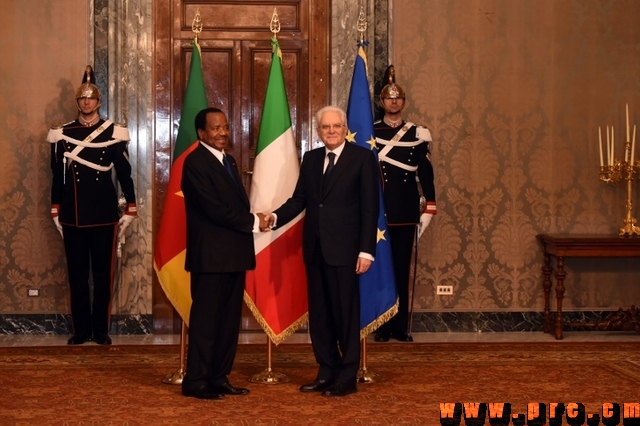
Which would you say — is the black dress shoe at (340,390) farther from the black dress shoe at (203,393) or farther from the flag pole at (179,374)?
the flag pole at (179,374)

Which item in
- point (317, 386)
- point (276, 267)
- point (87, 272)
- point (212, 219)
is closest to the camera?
point (212, 219)

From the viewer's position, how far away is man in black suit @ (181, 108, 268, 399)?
17.0ft

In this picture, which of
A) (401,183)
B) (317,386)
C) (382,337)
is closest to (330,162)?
(317,386)

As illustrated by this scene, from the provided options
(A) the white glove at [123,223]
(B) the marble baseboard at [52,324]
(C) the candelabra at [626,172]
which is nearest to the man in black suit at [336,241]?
(A) the white glove at [123,223]

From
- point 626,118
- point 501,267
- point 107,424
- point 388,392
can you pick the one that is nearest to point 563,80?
point 626,118

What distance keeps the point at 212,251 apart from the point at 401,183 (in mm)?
2325

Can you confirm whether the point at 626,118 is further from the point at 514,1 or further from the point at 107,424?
the point at 107,424

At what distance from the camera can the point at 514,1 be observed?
24.9 ft

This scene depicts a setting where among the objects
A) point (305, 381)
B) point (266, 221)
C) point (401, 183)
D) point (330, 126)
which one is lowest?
point (305, 381)

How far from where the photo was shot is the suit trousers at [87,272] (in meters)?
7.09

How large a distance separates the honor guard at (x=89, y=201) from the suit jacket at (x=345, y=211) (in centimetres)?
215

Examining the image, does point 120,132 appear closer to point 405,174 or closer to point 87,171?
point 87,171

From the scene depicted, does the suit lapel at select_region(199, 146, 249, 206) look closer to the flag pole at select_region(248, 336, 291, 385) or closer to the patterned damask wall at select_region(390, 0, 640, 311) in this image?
the flag pole at select_region(248, 336, 291, 385)

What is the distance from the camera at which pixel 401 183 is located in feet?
23.6
